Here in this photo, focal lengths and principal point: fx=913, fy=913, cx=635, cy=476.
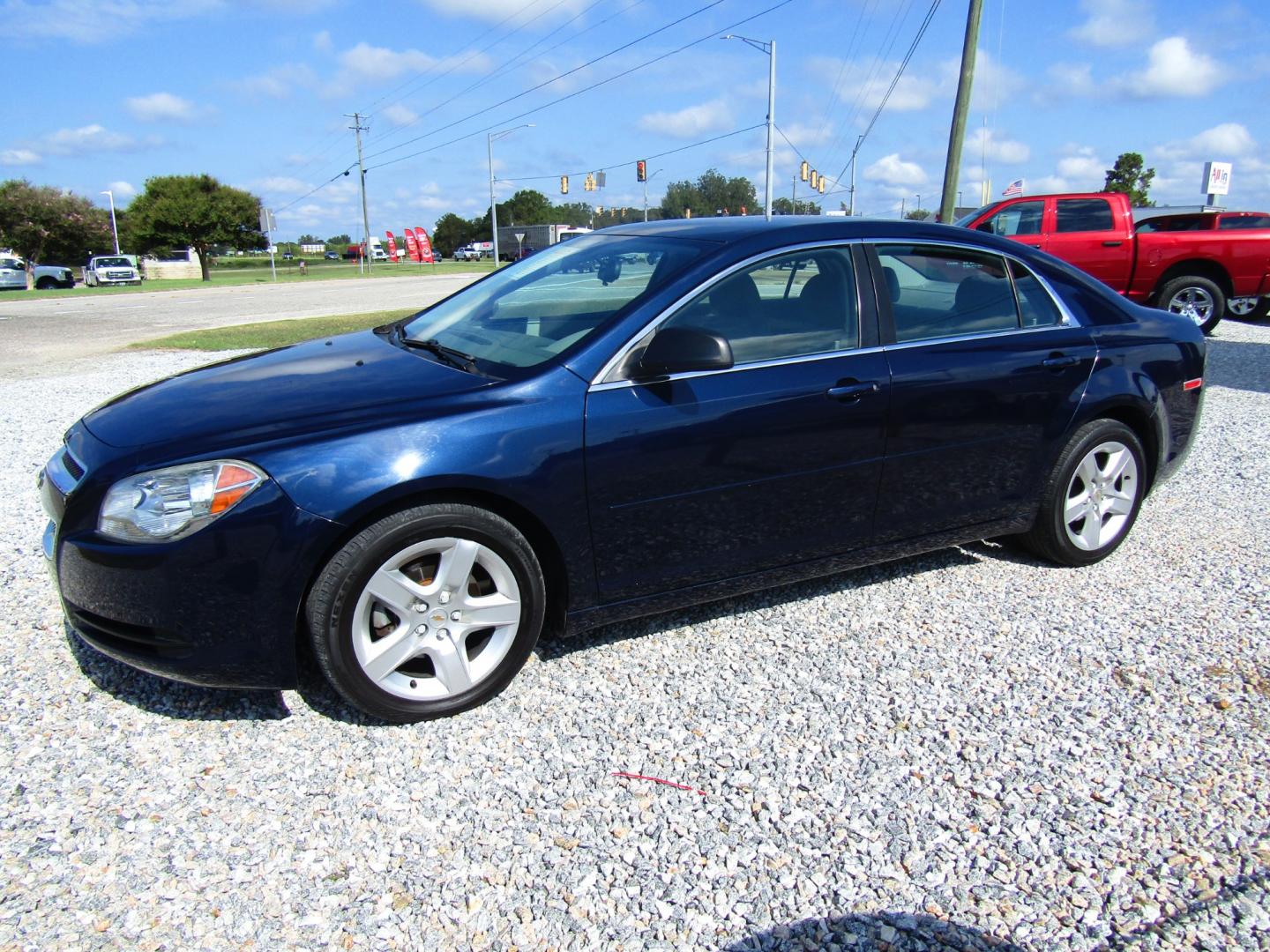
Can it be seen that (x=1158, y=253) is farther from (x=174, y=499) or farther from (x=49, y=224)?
(x=49, y=224)

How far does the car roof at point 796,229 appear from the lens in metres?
3.66

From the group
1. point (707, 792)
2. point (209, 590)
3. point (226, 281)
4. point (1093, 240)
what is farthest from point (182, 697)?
point (226, 281)

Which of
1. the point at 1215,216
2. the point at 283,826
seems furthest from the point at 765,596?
the point at 1215,216

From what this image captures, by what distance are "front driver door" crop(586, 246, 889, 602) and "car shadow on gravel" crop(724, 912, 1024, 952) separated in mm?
1350

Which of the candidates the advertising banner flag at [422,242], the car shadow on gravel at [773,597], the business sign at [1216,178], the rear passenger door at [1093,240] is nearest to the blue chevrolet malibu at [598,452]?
the car shadow on gravel at [773,597]

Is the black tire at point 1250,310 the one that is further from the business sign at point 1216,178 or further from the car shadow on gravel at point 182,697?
the car shadow on gravel at point 182,697

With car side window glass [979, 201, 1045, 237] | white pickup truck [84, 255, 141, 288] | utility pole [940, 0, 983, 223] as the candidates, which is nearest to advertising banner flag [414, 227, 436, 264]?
white pickup truck [84, 255, 141, 288]

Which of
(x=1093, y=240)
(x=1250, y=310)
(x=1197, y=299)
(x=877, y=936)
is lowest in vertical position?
(x=877, y=936)

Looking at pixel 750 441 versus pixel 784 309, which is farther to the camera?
pixel 784 309

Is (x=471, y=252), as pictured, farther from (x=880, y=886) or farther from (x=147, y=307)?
(x=880, y=886)

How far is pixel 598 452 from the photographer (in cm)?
308

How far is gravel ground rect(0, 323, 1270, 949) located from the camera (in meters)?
2.22

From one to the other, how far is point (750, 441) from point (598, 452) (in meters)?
0.60

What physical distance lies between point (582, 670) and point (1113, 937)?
1.85 m
